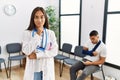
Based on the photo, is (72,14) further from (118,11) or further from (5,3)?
(5,3)

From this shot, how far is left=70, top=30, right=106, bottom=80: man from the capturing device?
9.30 feet

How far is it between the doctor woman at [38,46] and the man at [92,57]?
138 centimetres

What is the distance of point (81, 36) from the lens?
4035mm

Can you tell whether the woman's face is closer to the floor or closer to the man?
the man

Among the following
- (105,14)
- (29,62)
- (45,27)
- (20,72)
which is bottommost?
(20,72)

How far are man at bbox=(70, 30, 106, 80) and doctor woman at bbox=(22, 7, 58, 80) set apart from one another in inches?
54.4

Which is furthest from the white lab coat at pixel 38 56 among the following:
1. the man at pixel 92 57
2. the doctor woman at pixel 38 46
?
the man at pixel 92 57

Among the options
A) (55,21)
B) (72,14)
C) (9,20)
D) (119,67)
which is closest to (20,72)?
(9,20)

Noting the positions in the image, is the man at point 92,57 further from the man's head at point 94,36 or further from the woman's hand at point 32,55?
the woman's hand at point 32,55

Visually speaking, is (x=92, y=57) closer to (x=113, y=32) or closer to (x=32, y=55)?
(x=113, y=32)

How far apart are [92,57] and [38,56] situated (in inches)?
67.8

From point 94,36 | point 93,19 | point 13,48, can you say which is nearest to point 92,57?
point 94,36

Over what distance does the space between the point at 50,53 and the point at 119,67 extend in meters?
2.06

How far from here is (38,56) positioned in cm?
153
